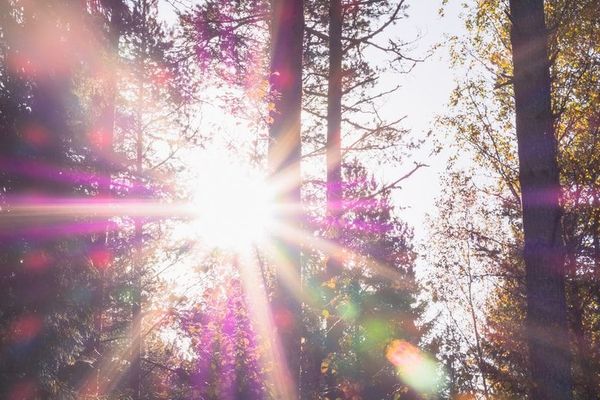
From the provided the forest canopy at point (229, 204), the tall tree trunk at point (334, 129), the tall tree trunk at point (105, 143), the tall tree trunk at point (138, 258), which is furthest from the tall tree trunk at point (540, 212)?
the tall tree trunk at point (138, 258)

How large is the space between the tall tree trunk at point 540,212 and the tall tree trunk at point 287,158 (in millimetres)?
2177

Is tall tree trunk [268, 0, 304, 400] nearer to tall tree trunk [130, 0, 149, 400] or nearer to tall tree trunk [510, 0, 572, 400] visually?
tall tree trunk [510, 0, 572, 400]

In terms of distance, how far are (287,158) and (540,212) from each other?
8.13ft

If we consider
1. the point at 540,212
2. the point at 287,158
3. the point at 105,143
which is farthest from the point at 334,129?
the point at 540,212

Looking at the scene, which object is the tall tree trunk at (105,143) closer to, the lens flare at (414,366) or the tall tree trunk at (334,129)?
the tall tree trunk at (334,129)

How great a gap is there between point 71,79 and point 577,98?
1208cm

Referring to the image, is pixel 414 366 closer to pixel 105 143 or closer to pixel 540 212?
pixel 105 143

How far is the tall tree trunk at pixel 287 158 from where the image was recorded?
16.9ft

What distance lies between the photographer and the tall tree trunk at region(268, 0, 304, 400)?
5.16 m

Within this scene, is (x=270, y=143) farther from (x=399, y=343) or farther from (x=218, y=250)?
(x=399, y=343)

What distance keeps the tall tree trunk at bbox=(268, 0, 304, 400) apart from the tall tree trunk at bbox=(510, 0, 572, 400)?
85.7 inches

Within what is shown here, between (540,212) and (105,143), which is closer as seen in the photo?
(540,212)

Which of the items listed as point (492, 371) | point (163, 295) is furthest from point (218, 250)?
point (492, 371)

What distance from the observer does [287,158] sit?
5469mm
